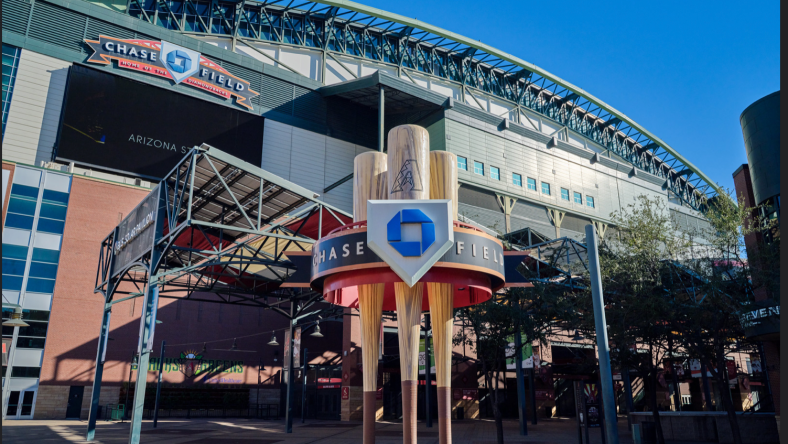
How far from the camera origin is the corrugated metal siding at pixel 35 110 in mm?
43531

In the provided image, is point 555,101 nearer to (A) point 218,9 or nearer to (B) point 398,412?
(A) point 218,9

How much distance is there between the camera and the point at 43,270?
1657 inches

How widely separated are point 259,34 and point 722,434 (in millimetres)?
52070

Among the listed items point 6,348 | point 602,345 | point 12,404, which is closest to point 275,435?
point 602,345

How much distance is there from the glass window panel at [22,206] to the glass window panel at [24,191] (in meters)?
0.39

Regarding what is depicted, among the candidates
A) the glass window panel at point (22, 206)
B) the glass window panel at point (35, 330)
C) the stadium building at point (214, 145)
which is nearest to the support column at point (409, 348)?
the stadium building at point (214, 145)

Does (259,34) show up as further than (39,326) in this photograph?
Yes

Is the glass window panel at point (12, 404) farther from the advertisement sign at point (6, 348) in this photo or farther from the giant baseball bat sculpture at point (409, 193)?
the giant baseball bat sculpture at point (409, 193)

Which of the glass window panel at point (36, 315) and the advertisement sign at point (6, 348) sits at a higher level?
the glass window panel at point (36, 315)

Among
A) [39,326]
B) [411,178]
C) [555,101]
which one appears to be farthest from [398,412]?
[555,101]

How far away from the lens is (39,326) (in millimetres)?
41031

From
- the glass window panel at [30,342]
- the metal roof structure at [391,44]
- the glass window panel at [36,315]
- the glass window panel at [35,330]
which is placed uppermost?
the metal roof structure at [391,44]

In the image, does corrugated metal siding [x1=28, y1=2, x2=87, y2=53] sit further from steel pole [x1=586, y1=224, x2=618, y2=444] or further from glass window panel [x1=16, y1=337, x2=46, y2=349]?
steel pole [x1=586, y1=224, x2=618, y2=444]

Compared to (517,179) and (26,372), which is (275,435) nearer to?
(26,372)
